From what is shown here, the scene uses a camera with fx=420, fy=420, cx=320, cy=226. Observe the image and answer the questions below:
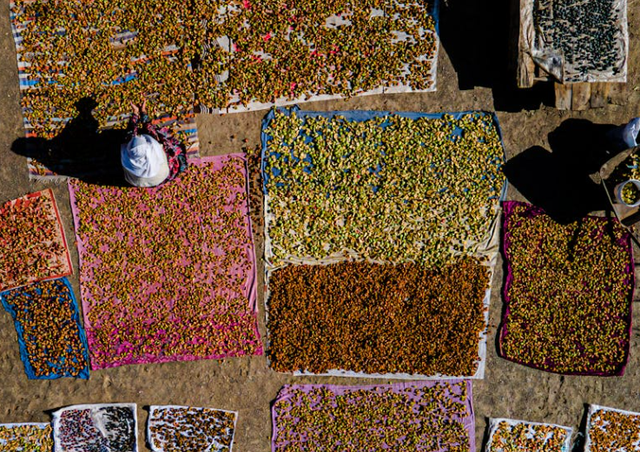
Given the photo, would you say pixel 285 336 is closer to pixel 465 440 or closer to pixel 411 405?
pixel 411 405

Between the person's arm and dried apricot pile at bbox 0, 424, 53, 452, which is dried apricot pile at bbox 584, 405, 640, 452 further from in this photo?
dried apricot pile at bbox 0, 424, 53, 452

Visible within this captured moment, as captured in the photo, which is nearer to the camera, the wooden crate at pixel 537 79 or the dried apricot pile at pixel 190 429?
the wooden crate at pixel 537 79

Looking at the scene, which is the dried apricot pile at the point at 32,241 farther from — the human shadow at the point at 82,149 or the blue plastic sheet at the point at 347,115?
the blue plastic sheet at the point at 347,115

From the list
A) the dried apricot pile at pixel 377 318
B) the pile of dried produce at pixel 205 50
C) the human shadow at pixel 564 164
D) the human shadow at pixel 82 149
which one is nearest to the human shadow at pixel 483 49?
the pile of dried produce at pixel 205 50

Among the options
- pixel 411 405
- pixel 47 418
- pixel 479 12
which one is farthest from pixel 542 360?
pixel 47 418

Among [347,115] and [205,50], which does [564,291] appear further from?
[205,50]
